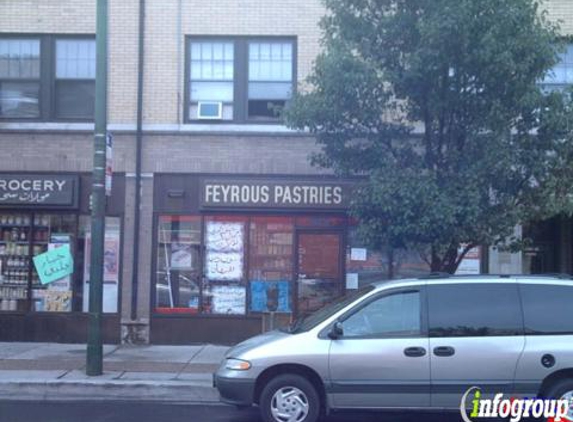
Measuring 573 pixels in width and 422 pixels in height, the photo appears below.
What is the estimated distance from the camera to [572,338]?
8.13 meters

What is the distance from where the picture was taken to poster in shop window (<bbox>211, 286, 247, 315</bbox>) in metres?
14.5

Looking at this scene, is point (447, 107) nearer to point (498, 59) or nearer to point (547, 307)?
point (498, 59)

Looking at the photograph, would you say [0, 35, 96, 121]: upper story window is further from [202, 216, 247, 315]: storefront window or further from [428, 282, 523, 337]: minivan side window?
[428, 282, 523, 337]: minivan side window

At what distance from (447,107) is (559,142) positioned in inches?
67.4

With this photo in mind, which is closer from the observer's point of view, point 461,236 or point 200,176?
point 461,236

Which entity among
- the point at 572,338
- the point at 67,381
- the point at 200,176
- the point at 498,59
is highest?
the point at 498,59

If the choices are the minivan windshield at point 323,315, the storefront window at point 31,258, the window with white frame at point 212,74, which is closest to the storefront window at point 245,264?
the storefront window at point 31,258

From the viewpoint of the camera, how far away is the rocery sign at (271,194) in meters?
14.2

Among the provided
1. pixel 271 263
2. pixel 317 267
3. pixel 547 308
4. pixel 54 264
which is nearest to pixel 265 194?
pixel 271 263

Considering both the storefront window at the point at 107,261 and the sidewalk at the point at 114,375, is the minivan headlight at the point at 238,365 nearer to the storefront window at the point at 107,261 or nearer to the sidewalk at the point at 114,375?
the sidewalk at the point at 114,375

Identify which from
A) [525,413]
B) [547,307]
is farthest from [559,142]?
[525,413]

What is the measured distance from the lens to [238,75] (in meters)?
14.8

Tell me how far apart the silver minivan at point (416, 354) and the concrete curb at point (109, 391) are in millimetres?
2050

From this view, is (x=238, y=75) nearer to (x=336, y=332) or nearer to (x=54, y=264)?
(x=54, y=264)
